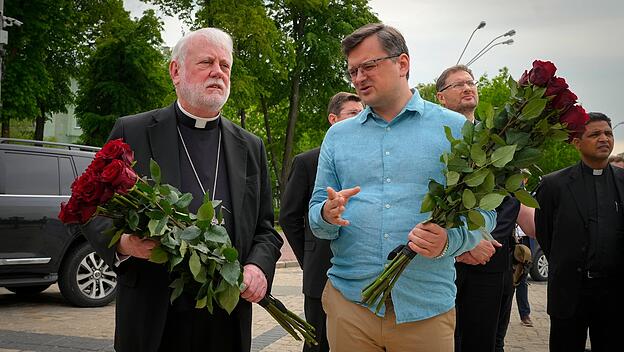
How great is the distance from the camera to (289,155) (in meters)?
31.8

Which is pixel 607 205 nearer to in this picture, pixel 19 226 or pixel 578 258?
pixel 578 258

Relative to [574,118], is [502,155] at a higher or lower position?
lower

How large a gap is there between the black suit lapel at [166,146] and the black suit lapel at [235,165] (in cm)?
27

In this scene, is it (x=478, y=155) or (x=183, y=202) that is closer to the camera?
(x=478, y=155)

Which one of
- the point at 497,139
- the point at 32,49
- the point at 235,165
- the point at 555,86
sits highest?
the point at 32,49

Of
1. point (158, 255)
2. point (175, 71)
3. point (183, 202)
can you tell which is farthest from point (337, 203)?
point (175, 71)

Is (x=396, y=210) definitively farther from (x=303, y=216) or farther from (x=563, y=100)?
(x=303, y=216)

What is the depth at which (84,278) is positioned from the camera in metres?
9.36

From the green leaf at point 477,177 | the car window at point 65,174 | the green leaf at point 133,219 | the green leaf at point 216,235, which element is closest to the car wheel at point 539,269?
the car window at point 65,174

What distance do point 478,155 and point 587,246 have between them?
2.59m

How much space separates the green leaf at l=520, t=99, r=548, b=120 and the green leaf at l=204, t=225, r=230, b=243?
1.34 metres

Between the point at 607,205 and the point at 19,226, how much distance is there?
7.10m

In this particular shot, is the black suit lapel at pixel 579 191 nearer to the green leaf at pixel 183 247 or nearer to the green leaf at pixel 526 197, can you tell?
the green leaf at pixel 526 197

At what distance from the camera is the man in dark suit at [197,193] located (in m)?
3.10
